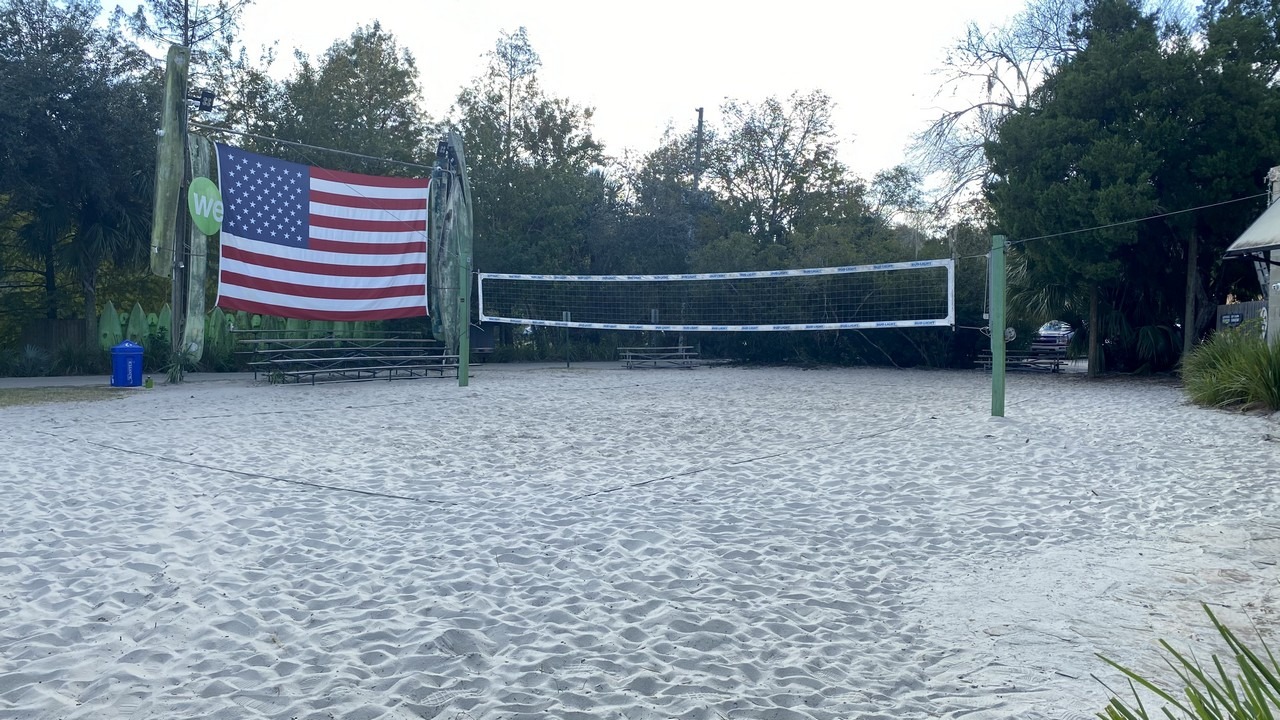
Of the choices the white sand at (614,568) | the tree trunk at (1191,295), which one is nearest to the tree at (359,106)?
the white sand at (614,568)

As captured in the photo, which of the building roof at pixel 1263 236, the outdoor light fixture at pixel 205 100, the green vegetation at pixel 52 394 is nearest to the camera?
the building roof at pixel 1263 236

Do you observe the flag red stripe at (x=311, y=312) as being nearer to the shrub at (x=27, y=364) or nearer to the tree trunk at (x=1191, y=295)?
the shrub at (x=27, y=364)

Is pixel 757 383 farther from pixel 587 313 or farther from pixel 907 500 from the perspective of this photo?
pixel 907 500

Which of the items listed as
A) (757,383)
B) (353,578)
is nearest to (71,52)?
(757,383)

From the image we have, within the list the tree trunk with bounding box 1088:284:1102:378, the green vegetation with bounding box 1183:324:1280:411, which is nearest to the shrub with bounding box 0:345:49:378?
the green vegetation with bounding box 1183:324:1280:411

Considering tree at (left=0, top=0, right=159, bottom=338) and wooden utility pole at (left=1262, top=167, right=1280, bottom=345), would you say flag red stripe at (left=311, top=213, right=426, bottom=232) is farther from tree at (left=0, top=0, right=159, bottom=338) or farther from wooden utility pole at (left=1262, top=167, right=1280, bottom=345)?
wooden utility pole at (left=1262, top=167, right=1280, bottom=345)

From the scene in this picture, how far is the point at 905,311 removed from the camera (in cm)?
1812

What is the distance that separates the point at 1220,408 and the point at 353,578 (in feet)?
29.6

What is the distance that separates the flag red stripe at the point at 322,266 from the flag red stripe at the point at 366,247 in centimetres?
4

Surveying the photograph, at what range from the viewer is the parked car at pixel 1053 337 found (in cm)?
2056

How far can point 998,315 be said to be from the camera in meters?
9.30

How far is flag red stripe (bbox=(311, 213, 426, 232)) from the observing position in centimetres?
1399

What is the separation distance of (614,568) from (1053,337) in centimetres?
2068

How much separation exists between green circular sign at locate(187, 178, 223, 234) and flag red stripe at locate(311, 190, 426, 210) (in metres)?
1.44
